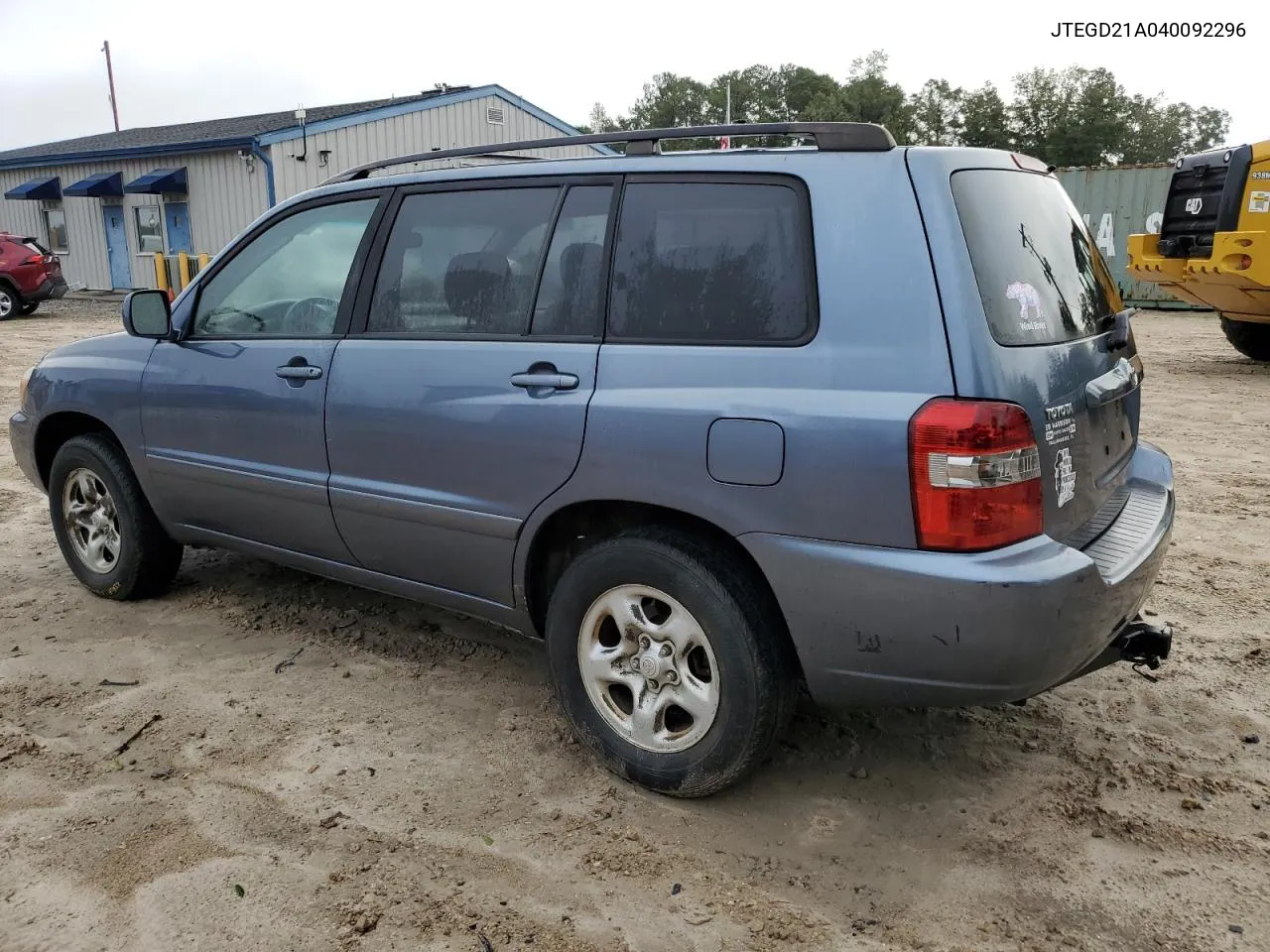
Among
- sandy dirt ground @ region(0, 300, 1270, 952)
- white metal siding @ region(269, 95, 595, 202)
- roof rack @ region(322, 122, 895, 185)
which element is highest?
white metal siding @ region(269, 95, 595, 202)

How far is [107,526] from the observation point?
4.49 meters

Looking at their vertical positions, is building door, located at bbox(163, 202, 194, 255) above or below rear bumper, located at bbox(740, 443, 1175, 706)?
above

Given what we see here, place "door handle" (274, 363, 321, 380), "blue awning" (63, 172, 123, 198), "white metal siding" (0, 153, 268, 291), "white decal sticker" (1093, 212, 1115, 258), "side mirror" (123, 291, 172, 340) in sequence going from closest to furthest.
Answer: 1. "door handle" (274, 363, 321, 380)
2. "side mirror" (123, 291, 172, 340)
3. "white decal sticker" (1093, 212, 1115, 258)
4. "white metal siding" (0, 153, 268, 291)
5. "blue awning" (63, 172, 123, 198)

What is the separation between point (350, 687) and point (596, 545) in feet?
4.28

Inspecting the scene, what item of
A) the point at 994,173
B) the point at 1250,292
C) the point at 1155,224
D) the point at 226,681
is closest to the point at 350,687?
the point at 226,681

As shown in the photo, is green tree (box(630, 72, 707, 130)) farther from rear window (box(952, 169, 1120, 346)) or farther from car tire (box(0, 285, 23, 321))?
rear window (box(952, 169, 1120, 346))

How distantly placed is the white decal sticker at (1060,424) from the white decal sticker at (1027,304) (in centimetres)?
22

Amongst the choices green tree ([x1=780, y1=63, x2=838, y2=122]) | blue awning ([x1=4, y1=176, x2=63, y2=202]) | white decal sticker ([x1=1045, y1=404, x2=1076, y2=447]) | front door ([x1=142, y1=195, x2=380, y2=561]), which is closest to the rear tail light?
white decal sticker ([x1=1045, y1=404, x2=1076, y2=447])

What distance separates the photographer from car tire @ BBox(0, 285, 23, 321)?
19.1 m

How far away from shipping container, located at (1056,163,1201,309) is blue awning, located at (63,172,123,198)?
819 inches

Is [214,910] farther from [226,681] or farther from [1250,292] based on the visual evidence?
[1250,292]

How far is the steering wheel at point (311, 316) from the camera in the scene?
3.63m

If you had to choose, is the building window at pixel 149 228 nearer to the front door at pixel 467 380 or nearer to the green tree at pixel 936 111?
the front door at pixel 467 380

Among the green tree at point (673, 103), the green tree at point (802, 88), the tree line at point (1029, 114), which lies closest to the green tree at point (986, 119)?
the tree line at point (1029, 114)
